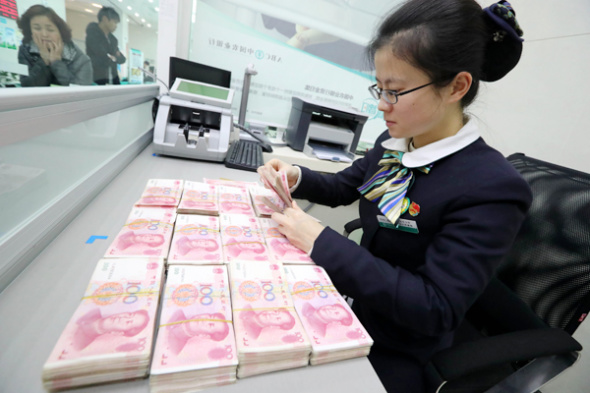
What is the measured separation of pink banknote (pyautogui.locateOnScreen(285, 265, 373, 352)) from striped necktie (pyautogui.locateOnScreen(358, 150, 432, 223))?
0.26 meters

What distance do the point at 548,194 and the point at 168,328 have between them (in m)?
1.14

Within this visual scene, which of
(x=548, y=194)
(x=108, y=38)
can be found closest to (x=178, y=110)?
(x=108, y=38)

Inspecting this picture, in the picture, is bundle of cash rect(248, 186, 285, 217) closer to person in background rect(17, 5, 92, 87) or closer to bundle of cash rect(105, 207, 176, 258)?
bundle of cash rect(105, 207, 176, 258)

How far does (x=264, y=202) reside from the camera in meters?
0.86

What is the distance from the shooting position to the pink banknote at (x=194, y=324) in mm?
373

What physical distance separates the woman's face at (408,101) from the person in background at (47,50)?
2.63 feet

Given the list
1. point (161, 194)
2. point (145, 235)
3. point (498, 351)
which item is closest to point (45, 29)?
point (161, 194)

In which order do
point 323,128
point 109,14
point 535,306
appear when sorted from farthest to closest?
point 323,128, point 109,14, point 535,306

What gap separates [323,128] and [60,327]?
1563 millimetres

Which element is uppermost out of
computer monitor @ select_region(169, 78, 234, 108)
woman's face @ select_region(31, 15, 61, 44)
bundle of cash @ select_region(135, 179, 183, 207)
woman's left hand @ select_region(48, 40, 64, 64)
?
woman's face @ select_region(31, 15, 61, 44)

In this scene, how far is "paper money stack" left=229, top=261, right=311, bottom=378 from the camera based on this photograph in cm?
41

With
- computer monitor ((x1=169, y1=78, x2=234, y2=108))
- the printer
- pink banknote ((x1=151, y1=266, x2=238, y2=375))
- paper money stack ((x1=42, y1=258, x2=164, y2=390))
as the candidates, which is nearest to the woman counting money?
pink banknote ((x1=151, y1=266, x2=238, y2=375))

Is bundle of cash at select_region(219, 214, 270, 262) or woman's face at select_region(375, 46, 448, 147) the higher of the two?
woman's face at select_region(375, 46, 448, 147)

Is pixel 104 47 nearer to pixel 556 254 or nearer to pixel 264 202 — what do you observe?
pixel 264 202
